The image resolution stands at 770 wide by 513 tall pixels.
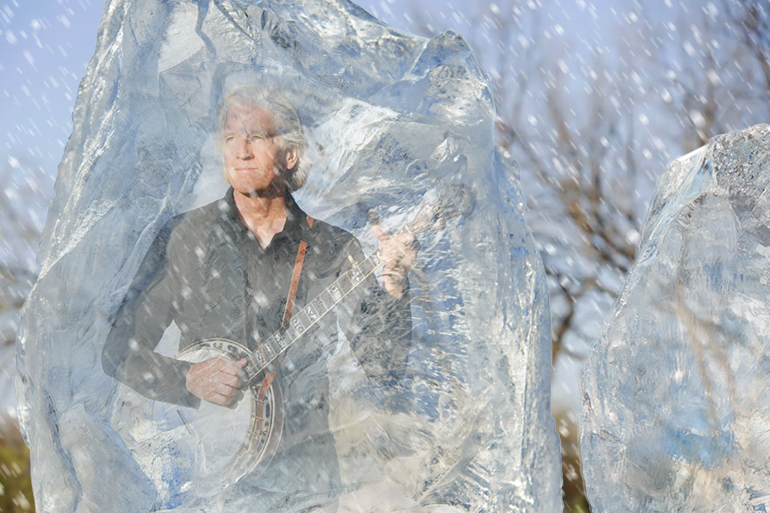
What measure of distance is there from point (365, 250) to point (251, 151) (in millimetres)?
208

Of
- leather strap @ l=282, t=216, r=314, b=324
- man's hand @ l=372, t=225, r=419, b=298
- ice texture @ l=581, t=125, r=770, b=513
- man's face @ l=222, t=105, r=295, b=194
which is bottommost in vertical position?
ice texture @ l=581, t=125, r=770, b=513

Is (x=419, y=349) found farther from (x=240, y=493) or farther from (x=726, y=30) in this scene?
(x=726, y=30)

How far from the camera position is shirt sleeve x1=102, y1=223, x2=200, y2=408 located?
925 mm

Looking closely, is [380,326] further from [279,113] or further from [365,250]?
[279,113]

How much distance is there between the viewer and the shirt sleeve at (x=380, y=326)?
37.9 inches

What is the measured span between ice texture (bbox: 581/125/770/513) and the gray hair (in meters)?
0.48

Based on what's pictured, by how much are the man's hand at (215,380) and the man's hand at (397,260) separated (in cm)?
23

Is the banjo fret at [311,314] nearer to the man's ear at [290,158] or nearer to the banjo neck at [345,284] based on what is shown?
the banjo neck at [345,284]

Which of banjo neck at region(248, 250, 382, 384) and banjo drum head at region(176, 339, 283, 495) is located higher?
banjo neck at region(248, 250, 382, 384)

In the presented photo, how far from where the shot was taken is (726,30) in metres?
3.37

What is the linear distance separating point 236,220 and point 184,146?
0.13m

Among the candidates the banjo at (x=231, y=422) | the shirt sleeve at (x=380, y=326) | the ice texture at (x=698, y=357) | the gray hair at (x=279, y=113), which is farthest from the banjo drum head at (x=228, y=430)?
the ice texture at (x=698, y=357)

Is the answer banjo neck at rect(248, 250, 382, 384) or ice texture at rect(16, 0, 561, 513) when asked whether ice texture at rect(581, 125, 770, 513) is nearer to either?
ice texture at rect(16, 0, 561, 513)

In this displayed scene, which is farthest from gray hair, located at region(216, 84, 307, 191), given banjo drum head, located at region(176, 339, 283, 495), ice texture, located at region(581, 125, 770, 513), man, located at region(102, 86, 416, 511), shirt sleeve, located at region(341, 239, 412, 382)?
ice texture, located at region(581, 125, 770, 513)
